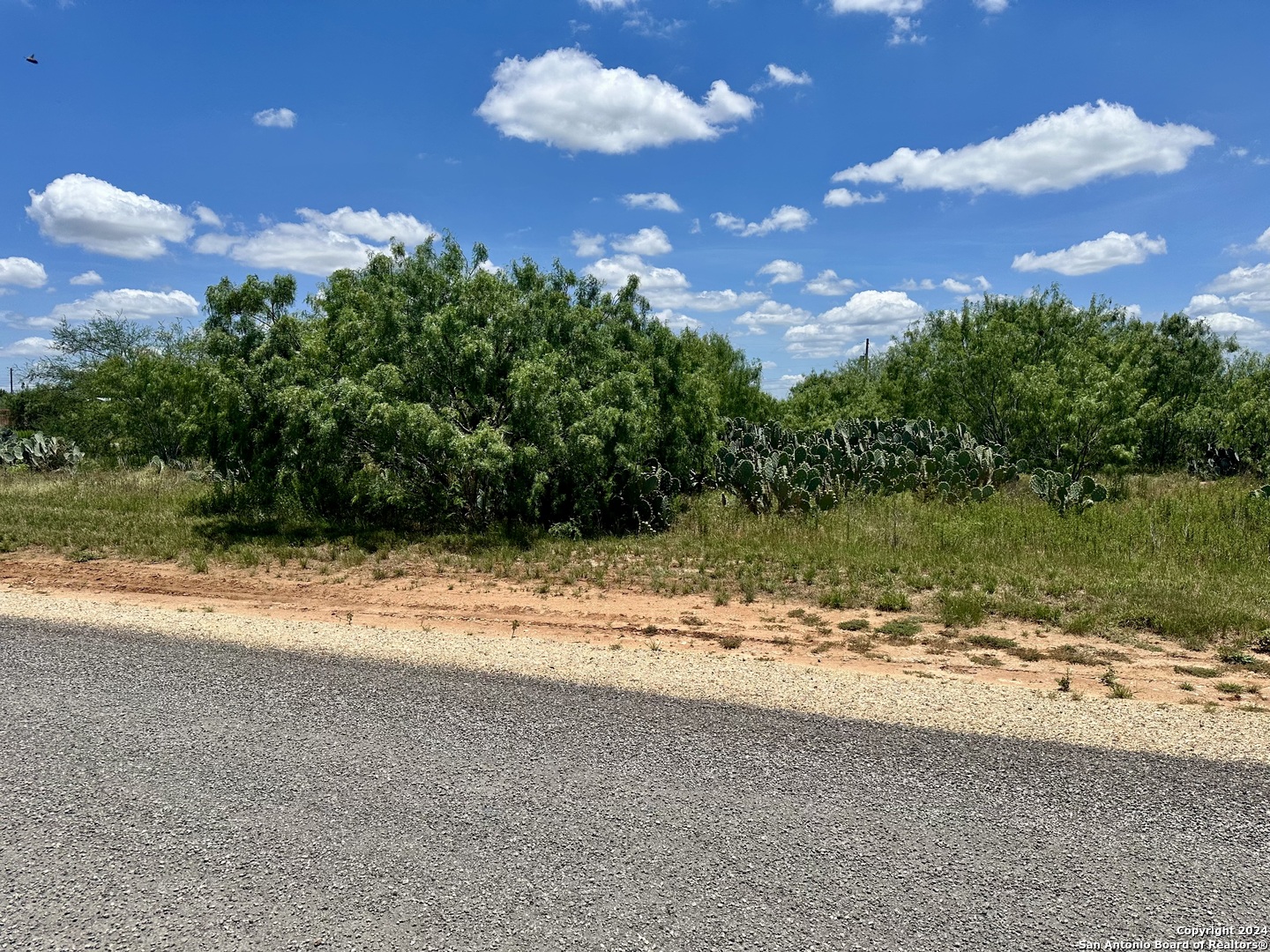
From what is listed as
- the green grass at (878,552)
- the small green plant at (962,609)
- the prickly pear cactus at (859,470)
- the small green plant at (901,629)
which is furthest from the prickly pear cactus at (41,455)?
the small green plant at (962,609)

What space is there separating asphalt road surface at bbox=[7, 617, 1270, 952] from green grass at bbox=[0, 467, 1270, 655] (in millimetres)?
2878

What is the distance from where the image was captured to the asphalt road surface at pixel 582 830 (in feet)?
9.27

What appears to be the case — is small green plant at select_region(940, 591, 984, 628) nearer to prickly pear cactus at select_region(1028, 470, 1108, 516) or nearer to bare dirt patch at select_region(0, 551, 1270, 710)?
bare dirt patch at select_region(0, 551, 1270, 710)

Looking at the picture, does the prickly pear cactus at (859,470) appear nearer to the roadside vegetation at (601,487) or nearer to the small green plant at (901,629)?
the roadside vegetation at (601,487)

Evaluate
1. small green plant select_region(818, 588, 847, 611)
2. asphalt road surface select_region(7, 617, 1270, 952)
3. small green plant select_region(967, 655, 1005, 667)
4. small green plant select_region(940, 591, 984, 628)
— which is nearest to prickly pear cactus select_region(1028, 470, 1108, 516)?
small green plant select_region(940, 591, 984, 628)

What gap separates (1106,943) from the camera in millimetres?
2725

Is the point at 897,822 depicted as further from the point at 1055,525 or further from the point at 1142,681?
the point at 1055,525

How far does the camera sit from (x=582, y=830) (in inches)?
136

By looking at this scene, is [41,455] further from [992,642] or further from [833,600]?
[992,642]

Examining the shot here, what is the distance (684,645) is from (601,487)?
5718mm

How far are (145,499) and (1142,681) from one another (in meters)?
15.2

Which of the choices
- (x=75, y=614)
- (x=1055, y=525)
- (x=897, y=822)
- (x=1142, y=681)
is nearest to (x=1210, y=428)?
(x=1055, y=525)

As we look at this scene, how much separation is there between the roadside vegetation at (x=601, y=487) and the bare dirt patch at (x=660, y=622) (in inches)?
11.4

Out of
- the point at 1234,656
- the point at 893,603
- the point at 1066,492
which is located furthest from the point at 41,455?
the point at 1234,656
